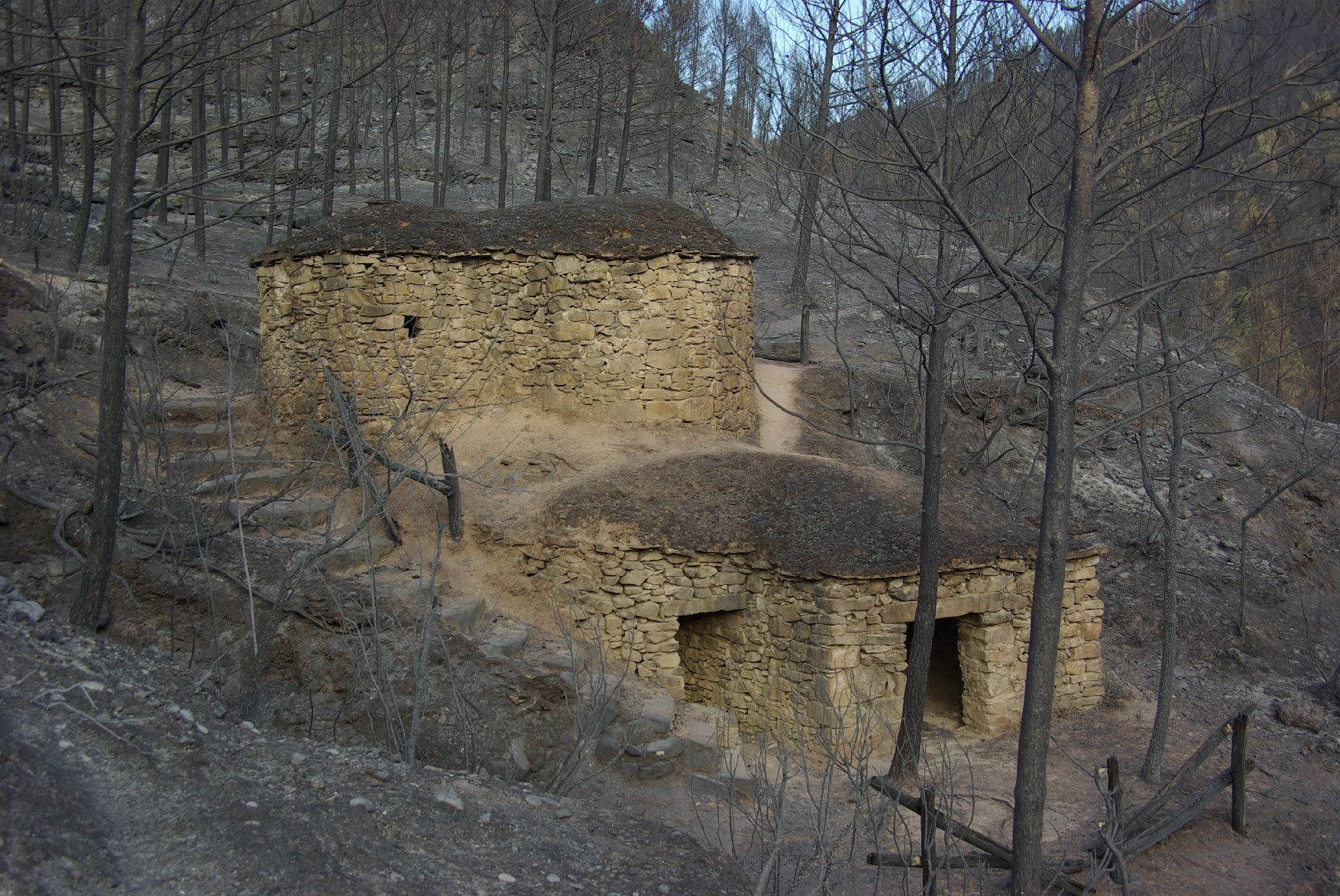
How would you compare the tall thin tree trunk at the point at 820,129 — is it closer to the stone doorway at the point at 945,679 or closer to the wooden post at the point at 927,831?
the wooden post at the point at 927,831

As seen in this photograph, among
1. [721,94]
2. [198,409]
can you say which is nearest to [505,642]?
[198,409]

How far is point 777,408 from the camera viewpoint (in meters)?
14.7

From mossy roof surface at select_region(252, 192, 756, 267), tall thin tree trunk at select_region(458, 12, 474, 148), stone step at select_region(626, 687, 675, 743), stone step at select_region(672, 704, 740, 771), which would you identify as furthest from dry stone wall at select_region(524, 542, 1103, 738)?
tall thin tree trunk at select_region(458, 12, 474, 148)

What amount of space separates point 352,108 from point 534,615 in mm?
16411

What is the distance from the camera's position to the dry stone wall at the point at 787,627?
10117 mm

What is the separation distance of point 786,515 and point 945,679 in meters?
3.27

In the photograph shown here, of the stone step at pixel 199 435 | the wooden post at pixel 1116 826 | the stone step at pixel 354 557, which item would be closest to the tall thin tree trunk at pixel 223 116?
the stone step at pixel 199 435

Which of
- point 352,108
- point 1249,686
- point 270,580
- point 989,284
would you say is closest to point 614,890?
point 270,580

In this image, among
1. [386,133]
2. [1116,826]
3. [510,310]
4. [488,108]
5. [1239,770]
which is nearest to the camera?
[1116,826]

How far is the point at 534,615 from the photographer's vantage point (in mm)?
10477

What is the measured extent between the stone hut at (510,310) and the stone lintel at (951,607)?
160 inches

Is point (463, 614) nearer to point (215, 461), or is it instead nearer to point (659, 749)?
point (659, 749)

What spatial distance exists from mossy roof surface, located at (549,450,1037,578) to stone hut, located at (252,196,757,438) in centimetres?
172

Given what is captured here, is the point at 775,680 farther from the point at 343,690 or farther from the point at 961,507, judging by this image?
the point at 343,690
